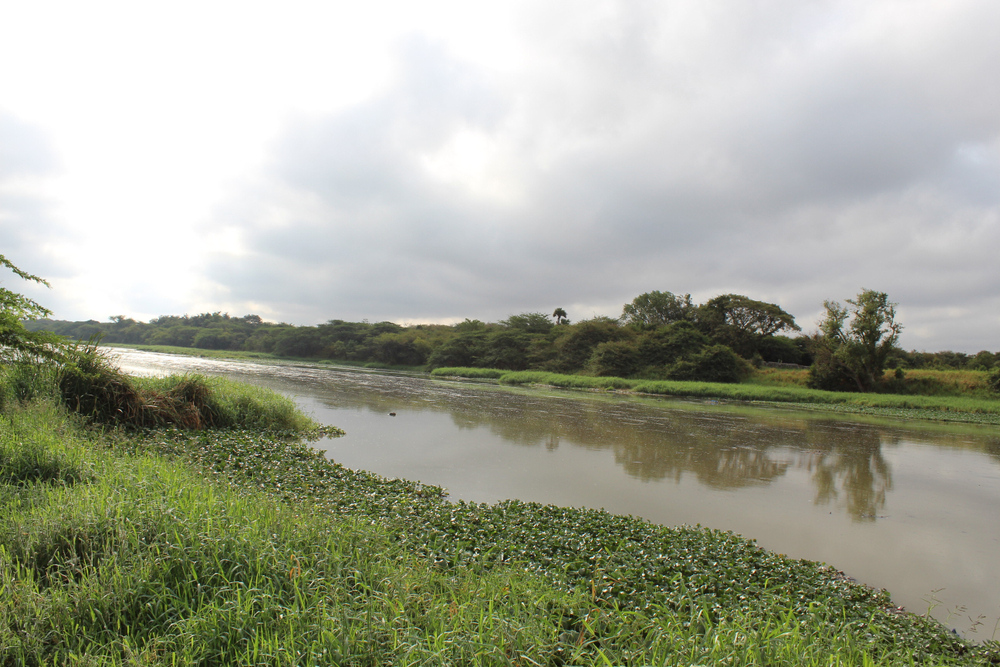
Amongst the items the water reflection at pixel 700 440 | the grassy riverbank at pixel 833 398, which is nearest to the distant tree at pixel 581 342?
the grassy riverbank at pixel 833 398

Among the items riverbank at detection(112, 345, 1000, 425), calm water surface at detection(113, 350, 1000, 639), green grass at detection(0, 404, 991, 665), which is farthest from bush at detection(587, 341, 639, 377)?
green grass at detection(0, 404, 991, 665)

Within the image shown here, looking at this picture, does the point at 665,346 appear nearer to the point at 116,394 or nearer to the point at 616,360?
the point at 616,360

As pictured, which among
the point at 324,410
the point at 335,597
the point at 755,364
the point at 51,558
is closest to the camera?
the point at 335,597

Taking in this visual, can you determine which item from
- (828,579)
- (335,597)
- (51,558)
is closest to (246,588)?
(335,597)

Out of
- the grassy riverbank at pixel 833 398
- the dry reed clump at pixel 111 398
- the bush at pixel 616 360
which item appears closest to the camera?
the dry reed clump at pixel 111 398

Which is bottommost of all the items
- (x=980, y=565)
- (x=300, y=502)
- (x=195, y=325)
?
(x=980, y=565)

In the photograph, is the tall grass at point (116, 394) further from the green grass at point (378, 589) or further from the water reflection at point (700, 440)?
the water reflection at point (700, 440)

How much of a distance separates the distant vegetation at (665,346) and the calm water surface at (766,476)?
539 inches

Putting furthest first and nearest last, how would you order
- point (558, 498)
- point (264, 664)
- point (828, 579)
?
point (558, 498)
point (828, 579)
point (264, 664)

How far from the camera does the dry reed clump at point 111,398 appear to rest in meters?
7.87

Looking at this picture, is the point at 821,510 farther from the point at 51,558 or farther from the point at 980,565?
the point at 51,558

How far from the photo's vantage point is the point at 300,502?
16.8 ft

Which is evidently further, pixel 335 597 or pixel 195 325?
pixel 195 325

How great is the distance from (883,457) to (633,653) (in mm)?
11484
